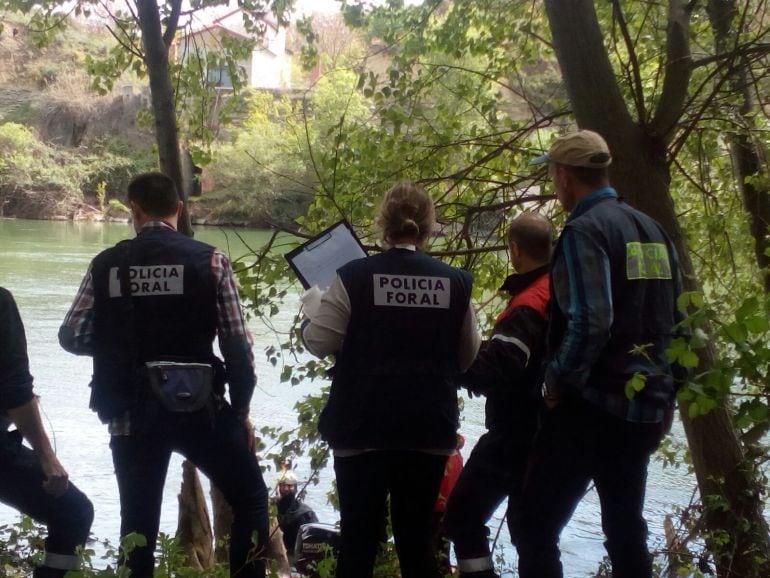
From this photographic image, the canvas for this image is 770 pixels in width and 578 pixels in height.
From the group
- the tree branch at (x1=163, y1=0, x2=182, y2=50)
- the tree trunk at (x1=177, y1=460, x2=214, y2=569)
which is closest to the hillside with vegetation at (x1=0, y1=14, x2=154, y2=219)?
the tree trunk at (x1=177, y1=460, x2=214, y2=569)

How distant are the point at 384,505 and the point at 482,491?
29cm

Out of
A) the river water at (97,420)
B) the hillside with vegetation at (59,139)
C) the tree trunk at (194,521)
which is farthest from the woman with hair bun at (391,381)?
the hillside with vegetation at (59,139)

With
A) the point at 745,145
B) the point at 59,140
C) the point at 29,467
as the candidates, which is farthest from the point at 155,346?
the point at 59,140

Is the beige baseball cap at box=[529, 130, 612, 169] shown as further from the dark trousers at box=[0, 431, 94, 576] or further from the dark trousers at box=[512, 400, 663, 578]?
the dark trousers at box=[0, 431, 94, 576]

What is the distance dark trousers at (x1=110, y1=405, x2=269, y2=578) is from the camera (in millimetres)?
2914

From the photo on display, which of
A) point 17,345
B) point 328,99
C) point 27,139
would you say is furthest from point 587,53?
point 27,139

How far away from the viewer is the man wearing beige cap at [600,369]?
2.47 m

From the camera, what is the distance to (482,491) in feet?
9.22

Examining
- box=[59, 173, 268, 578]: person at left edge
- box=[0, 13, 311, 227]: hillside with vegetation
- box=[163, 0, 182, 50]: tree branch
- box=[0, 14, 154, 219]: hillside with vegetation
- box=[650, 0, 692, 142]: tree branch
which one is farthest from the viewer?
box=[0, 14, 154, 219]: hillside with vegetation

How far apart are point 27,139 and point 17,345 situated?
43.4 meters

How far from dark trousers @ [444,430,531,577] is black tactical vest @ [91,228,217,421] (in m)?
0.90

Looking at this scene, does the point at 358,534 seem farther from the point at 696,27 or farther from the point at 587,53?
the point at 696,27

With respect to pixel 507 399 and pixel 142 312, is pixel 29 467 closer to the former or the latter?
pixel 142 312

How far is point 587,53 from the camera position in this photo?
409 cm
